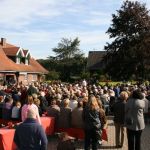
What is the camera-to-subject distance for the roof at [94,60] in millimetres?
78744

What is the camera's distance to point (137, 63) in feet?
160

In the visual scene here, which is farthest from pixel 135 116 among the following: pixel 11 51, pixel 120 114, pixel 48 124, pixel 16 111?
pixel 11 51

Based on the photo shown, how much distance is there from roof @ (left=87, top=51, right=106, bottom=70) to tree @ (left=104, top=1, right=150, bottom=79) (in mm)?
25922

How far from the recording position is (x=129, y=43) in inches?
1972

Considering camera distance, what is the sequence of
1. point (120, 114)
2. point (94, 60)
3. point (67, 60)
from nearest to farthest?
point (120, 114) < point (94, 60) < point (67, 60)

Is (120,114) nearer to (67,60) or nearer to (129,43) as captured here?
(129,43)

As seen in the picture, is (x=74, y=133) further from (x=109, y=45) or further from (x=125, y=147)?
(x=109, y=45)

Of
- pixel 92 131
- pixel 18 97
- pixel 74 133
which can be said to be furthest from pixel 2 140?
pixel 18 97

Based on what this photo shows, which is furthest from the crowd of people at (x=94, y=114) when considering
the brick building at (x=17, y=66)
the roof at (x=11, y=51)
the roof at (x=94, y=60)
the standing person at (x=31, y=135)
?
the roof at (x=94, y=60)

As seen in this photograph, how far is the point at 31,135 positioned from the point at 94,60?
73991 mm

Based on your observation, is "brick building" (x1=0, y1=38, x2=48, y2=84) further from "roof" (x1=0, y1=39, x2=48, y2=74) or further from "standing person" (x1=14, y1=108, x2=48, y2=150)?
"standing person" (x1=14, y1=108, x2=48, y2=150)

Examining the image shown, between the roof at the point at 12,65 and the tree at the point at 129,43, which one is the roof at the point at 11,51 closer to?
the roof at the point at 12,65

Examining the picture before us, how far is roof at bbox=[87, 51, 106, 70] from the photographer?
78744 millimetres

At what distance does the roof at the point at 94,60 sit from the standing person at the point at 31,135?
69620 mm
